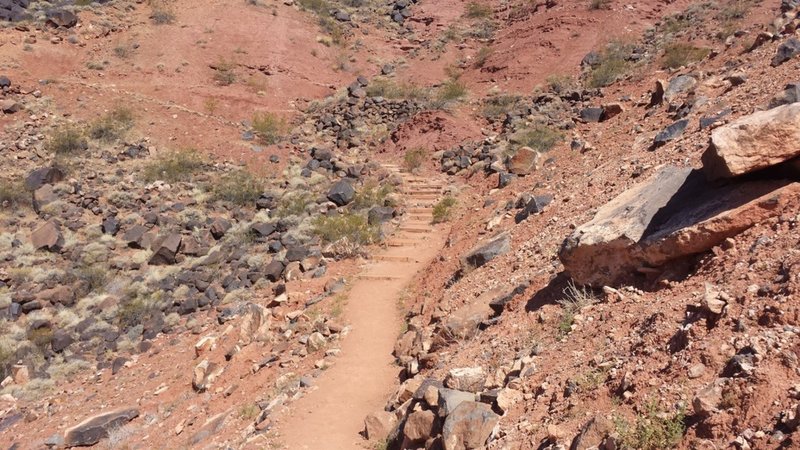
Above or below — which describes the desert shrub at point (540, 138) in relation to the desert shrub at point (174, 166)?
above

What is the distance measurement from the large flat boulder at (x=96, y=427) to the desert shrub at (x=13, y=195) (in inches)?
338

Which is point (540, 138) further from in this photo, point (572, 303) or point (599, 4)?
point (599, 4)

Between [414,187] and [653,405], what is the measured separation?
13502 mm

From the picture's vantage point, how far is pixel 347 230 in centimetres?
1348

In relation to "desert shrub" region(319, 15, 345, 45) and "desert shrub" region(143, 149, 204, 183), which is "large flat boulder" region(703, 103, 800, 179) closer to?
"desert shrub" region(143, 149, 204, 183)

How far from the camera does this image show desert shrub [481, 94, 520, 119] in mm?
20688

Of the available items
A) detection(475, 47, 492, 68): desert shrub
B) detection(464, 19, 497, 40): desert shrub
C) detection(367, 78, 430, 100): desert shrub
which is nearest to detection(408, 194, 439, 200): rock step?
detection(367, 78, 430, 100): desert shrub

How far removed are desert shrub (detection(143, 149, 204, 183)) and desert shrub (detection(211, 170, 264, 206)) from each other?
1.06 metres

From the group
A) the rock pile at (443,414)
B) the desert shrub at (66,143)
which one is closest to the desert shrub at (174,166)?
the desert shrub at (66,143)

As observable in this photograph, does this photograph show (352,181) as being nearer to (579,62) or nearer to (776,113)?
(579,62)

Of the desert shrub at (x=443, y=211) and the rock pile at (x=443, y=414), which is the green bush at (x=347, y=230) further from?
the rock pile at (x=443, y=414)

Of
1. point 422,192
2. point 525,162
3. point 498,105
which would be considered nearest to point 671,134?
point 525,162

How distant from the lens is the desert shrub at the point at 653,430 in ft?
10.8

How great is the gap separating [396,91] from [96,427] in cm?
1781
